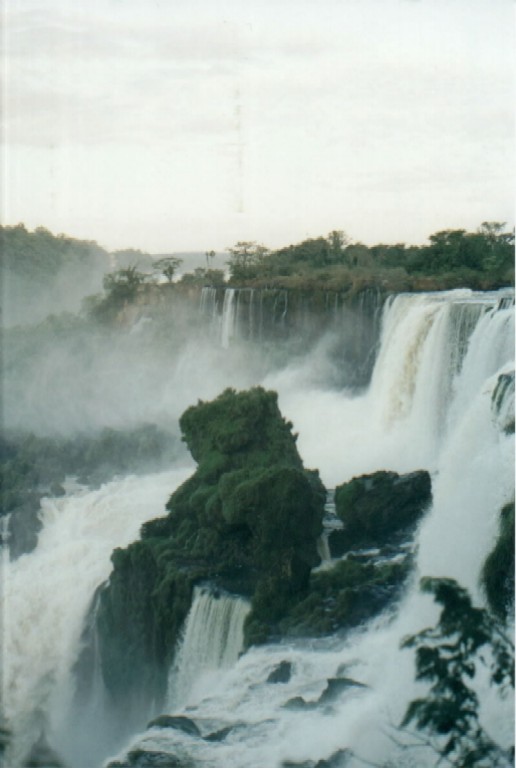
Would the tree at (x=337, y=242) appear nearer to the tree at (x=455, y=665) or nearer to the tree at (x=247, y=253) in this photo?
the tree at (x=247, y=253)

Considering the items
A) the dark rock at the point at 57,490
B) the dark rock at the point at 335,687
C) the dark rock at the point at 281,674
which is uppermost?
the dark rock at the point at 335,687

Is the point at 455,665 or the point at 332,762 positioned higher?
the point at 455,665

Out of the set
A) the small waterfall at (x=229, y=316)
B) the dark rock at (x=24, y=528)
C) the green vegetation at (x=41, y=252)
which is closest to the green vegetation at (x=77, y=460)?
the dark rock at (x=24, y=528)

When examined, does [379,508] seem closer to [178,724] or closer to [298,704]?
[298,704]

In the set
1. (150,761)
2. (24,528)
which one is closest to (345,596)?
(150,761)

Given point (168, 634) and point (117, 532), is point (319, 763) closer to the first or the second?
point (168, 634)

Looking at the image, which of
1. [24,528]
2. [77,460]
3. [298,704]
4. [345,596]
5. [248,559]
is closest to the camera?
[298,704]
